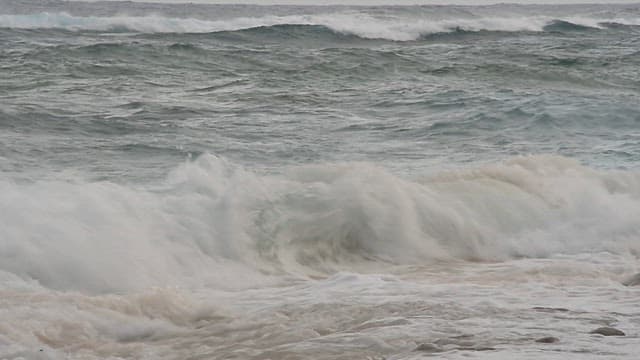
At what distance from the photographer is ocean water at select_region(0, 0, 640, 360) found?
4.86m

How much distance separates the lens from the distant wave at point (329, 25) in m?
37.2

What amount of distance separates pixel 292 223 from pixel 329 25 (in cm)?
3039

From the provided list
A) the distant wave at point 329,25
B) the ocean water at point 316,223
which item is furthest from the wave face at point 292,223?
the distant wave at point 329,25

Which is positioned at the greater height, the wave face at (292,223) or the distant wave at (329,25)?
the wave face at (292,223)

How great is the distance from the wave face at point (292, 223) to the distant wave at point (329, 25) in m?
26.9

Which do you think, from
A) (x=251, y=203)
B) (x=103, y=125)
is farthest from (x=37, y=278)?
(x=103, y=125)

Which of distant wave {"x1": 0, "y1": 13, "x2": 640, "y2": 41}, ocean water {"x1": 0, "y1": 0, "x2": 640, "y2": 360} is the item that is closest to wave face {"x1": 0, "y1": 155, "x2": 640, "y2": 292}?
ocean water {"x1": 0, "y1": 0, "x2": 640, "y2": 360}

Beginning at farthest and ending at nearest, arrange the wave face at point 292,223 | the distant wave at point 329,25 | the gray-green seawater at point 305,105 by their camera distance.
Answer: the distant wave at point 329,25, the gray-green seawater at point 305,105, the wave face at point 292,223

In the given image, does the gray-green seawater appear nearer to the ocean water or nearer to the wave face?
the ocean water

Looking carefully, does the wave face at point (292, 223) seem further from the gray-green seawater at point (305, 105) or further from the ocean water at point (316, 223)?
the gray-green seawater at point (305, 105)

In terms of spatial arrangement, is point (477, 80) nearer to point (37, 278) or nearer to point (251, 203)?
point (251, 203)

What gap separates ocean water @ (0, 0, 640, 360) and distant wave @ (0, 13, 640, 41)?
2085 centimetres

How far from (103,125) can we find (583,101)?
A: 6265mm

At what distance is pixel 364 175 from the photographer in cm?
800
